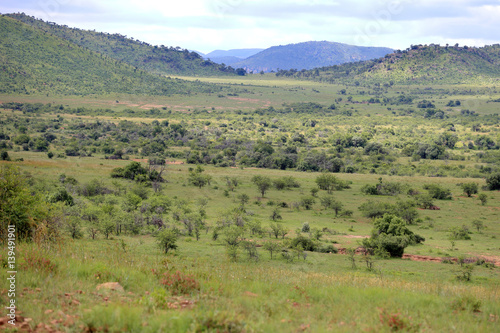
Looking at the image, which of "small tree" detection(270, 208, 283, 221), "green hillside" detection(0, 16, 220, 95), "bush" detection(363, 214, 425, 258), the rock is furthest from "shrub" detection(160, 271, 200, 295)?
"green hillside" detection(0, 16, 220, 95)

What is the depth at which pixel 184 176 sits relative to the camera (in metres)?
51.3

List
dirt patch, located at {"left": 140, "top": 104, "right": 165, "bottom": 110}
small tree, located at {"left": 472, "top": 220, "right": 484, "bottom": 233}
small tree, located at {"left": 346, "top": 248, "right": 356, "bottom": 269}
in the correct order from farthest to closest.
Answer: dirt patch, located at {"left": 140, "top": 104, "right": 165, "bottom": 110}, small tree, located at {"left": 472, "top": 220, "right": 484, "bottom": 233}, small tree, located at {"left": 346, "top": 248, "right": 356, "bottom": 269}

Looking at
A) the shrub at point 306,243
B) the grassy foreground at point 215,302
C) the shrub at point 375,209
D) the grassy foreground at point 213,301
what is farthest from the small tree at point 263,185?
the grassy foreground at point 215,302

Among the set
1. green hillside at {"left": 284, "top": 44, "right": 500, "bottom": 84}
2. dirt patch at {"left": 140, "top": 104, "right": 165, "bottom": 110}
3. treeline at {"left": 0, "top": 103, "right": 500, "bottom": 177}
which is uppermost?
green hillside at {"left": 284, "top": 44, "right": 500, "bottom": 84}

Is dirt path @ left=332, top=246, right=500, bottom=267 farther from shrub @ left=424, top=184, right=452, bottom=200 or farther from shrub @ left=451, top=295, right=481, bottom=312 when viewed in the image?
shrub @ left=424, top=184, right=452, bottom=200

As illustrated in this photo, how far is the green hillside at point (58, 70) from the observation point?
118 metres

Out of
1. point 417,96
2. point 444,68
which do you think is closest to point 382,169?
point 417,96

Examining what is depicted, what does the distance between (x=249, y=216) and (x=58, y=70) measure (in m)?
117

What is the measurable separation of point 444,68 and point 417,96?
37.1m

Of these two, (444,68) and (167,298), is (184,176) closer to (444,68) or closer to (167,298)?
(167,298)

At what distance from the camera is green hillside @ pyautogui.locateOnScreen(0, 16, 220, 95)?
117562 mm

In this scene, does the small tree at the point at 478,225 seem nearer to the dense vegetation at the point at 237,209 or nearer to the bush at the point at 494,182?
the dense vegetation at the point at 237,209

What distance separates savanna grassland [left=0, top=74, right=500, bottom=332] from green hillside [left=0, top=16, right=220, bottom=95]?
8472 millimetres

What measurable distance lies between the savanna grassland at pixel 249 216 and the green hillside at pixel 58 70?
847 cm
